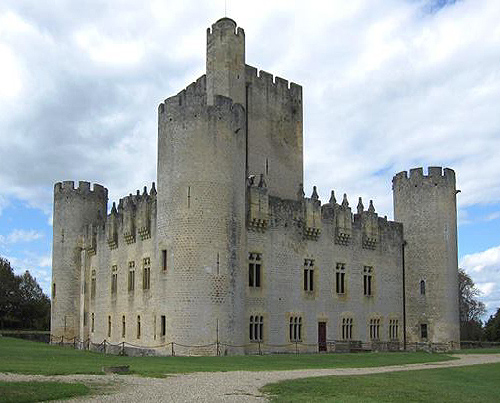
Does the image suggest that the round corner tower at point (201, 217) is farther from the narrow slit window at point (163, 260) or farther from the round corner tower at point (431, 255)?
the round corner tower at point (431, 255)

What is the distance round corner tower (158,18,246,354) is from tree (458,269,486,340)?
4466 centimetres

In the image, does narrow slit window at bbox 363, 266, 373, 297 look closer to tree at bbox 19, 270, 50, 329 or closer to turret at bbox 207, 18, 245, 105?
turret at bbox 207, 18, 245, 105

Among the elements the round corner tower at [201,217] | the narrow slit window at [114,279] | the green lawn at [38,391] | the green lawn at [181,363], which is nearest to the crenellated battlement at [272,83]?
the round corner tower at [201,217]

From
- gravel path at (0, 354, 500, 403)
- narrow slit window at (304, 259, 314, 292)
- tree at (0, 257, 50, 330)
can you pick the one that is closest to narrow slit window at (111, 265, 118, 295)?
narrow slit window at (304, 259, 314, 292)

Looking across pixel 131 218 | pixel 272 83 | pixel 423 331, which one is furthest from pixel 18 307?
pixel 423 331

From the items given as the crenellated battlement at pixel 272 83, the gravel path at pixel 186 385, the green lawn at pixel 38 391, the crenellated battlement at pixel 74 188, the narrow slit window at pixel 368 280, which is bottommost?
the gravel path at pixel 186 385

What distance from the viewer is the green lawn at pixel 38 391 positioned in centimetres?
1575

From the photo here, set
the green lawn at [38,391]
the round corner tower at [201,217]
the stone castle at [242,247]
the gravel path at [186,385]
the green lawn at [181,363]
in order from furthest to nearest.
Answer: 1. the stone castle at [242,247]
2. the round corner tower at [201,217]
3. the green lawn at [181,363]
4. the gravel path at [186,385]
5. the green lawn at [38,391]

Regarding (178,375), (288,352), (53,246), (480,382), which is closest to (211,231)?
(288,352)

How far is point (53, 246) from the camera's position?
54250mm

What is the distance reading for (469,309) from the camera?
79.3 meters

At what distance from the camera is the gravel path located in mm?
17000

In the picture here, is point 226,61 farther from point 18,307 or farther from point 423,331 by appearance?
point 18,307

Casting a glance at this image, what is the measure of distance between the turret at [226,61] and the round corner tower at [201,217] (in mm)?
6299
